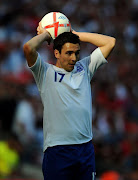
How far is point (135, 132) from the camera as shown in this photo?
31.6ft

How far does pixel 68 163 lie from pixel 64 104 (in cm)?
56

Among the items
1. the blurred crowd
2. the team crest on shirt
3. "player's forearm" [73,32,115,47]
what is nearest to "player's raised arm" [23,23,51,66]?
the team crest on shirt

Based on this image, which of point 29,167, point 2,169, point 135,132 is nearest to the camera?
point 2,169

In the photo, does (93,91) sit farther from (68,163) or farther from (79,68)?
(68,163)

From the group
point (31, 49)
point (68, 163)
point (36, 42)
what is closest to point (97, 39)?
point (36, 42)

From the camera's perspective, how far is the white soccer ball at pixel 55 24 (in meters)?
4.41

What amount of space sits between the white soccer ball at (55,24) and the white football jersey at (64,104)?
426 mm

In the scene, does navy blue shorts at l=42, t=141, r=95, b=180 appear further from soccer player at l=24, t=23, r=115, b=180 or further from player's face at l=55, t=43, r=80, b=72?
player's face at l=55, t=43, r=80, b=72

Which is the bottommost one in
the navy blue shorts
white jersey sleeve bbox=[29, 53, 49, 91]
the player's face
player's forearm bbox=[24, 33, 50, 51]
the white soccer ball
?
the navy blue shorts

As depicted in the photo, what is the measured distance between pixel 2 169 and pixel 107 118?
9.66ft

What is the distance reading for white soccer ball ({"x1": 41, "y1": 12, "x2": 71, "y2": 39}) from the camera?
174 inches

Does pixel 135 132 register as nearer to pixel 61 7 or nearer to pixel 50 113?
pixel 61 7

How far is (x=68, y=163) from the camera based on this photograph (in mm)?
3941

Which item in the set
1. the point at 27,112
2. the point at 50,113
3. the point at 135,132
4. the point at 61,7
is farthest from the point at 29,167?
the point at 61,7
